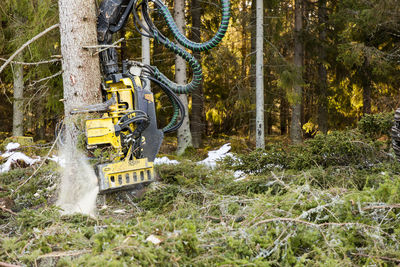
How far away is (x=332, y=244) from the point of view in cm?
253

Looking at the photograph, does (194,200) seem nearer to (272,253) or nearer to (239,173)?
(239,173)

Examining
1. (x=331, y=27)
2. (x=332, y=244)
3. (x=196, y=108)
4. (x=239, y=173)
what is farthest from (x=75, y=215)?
(x=331, y=27)

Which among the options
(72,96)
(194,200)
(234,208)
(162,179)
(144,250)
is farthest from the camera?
(162,179)

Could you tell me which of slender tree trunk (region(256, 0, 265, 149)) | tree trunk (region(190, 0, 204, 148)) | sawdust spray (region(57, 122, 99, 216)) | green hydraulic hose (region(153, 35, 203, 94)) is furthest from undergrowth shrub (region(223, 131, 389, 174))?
tree trunk (region(190, 0, 204, 148))

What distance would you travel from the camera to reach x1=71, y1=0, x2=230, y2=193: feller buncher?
447cm

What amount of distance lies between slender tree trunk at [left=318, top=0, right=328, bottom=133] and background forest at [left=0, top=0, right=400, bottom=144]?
35 mm

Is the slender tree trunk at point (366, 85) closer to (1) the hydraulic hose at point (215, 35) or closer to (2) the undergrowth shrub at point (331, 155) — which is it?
(2) the undergrowth shrub at point (331, 155)

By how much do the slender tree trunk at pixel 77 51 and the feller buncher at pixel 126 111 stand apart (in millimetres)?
200

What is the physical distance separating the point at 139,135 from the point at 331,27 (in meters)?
11.9

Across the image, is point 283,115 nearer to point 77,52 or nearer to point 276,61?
point 276,61

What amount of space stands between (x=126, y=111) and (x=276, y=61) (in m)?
7.96

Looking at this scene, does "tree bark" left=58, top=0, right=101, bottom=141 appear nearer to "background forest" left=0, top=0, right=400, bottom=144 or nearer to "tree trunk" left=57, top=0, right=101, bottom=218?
"tree trunk" left=57, top=0, right=101, bottom=218

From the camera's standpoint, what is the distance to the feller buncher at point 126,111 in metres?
4.47

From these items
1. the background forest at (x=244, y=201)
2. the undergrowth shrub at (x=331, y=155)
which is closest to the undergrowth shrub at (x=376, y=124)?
the background forest at (x=244, y=201)
